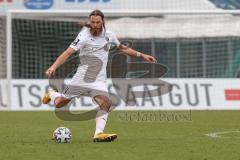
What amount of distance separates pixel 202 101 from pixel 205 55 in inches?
157

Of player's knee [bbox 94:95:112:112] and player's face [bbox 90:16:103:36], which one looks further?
player's knee [bbox 94:95:112:112]

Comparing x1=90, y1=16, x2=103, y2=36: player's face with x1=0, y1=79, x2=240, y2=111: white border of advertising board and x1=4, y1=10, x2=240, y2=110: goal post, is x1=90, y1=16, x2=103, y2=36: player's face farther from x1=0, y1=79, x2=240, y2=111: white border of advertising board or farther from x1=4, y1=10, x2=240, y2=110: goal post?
x1=4, y1=10, x2=240, y2=110: goal post

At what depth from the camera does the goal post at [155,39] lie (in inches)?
1053

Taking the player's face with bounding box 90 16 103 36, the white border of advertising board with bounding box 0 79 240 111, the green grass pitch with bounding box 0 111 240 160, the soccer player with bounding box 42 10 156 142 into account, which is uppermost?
the player's face with bounding box 90 16 103 36

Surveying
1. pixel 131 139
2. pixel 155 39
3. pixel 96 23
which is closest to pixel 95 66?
pixel 96 23

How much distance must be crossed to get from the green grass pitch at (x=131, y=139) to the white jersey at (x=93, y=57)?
116cm

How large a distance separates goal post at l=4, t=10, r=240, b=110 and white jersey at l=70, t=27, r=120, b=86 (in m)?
12.8

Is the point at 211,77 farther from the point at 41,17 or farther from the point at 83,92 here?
the point at 83,92

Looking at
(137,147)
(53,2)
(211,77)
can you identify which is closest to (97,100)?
(137,147)

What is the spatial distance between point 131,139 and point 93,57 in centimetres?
171

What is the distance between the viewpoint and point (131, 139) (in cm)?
1320

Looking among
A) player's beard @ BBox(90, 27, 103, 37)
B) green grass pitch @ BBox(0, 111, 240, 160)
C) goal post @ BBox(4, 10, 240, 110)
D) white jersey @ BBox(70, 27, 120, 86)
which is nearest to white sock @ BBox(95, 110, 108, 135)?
green grass pitch @ BBox(0, 111, 240, 160)

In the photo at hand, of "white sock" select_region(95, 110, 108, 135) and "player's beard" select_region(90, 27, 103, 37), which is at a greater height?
"player's beard" select_region(90, 27, 103, 37)

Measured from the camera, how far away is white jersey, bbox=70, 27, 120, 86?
12.9m
